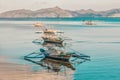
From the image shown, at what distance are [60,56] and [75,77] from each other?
45.5 ft

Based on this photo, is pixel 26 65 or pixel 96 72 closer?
pixel 96 72

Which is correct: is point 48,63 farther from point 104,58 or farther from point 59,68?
point 104,58

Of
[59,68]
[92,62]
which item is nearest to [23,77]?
[59,68]

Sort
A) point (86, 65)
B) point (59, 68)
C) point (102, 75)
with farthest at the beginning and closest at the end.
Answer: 1. point (86, 65)
2. point (59, 68)
3. point (102, 75)

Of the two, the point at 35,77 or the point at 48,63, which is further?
the point at 48,63

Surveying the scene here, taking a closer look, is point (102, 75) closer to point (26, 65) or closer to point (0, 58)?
point (26, 65)

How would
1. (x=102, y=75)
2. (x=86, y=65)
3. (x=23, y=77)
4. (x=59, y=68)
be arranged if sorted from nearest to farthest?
(x=23, y=77), (x=102, y=75), (x=59, y=68), (x=86, y=65)

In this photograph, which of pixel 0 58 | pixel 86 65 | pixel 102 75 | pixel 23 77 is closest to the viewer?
pixel 23 77

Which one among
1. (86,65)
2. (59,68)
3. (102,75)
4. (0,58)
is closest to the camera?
(102,75)

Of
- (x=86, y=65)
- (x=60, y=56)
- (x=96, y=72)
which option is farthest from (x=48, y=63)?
(x=96, y=72)

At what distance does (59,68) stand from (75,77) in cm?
899

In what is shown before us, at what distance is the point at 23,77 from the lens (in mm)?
56250

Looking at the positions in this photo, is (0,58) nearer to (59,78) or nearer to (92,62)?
(92,62)

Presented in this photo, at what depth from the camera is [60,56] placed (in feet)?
235
